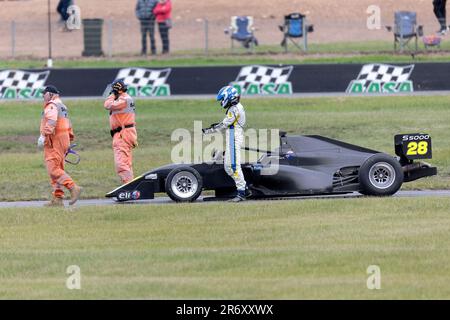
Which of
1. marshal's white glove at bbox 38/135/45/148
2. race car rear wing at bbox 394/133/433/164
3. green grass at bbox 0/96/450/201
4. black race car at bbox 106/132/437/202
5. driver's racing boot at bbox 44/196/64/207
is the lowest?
driver's racing boot at bbox 44/196/64/207

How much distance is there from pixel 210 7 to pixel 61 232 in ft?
113

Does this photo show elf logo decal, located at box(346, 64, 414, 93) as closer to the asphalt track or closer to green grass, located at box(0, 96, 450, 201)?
green grass, located at box(0, 96, 450, 201)

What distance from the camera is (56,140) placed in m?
17.8

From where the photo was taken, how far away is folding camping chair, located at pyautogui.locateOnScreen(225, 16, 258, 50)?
134 feet

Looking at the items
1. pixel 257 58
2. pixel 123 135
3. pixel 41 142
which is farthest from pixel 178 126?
pixel 41 142

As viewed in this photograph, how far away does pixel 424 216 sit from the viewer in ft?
53.0

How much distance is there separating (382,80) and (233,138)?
15228mm

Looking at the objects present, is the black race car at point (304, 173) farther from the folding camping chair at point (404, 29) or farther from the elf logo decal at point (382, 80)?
the folding camping chair at point (404, 29)

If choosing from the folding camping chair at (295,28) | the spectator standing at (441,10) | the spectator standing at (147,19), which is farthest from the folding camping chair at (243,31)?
the spectator standing at (441,10)

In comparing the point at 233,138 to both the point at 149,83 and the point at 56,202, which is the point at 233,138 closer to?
the point at 56,202

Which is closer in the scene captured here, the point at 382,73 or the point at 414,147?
the point at 414,147

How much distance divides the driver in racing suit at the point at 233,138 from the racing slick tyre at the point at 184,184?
1.51 ft

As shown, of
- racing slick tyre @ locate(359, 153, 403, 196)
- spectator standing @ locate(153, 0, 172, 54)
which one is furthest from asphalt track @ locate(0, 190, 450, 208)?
spectator standing @ locate(153, 0, 172, 54)

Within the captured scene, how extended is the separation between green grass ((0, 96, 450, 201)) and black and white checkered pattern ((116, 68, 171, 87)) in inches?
25.4
